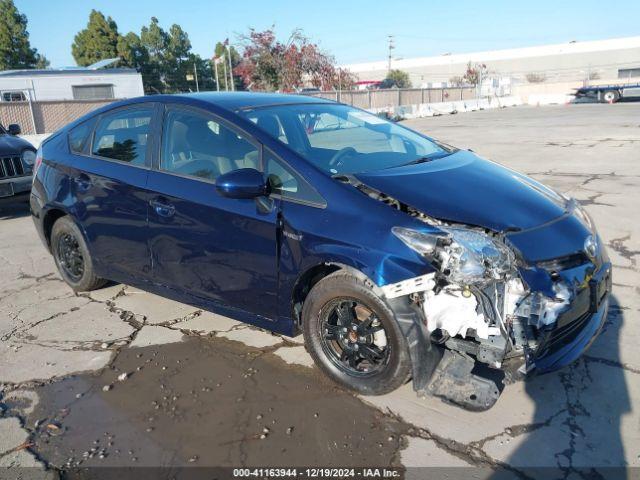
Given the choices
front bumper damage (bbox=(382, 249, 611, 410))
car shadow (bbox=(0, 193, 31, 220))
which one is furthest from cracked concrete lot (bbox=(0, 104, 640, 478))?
car shadow (bbox=(0, 193, 31, 220))

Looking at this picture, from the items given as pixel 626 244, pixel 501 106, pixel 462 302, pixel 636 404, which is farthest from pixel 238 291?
pixel 501 106

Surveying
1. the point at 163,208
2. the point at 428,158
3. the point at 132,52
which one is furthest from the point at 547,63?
the point at 163,208

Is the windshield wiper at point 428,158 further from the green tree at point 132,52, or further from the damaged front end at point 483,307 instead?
the green tree at point 132,52

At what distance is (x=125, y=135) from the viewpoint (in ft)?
13.5

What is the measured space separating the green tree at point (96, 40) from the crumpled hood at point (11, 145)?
49858 millimetres

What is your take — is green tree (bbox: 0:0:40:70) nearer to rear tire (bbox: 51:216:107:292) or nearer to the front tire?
rear tire (bbox: 51:216:107:292)

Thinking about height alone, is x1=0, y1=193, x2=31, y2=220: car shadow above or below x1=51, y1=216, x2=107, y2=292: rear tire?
below

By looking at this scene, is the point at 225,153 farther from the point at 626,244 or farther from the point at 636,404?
the point at 626,244

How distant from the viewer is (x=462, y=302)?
269 centimetres

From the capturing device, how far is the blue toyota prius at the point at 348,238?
2.68 m

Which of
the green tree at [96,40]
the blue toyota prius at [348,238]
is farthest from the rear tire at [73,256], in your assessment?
the green tree at [96,40]

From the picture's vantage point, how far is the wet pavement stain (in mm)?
2639

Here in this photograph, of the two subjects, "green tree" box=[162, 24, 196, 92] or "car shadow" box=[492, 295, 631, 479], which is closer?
"car shadow" box=[492, 295, 631, 479]

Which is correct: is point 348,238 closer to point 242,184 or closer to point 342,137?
point 242,184
